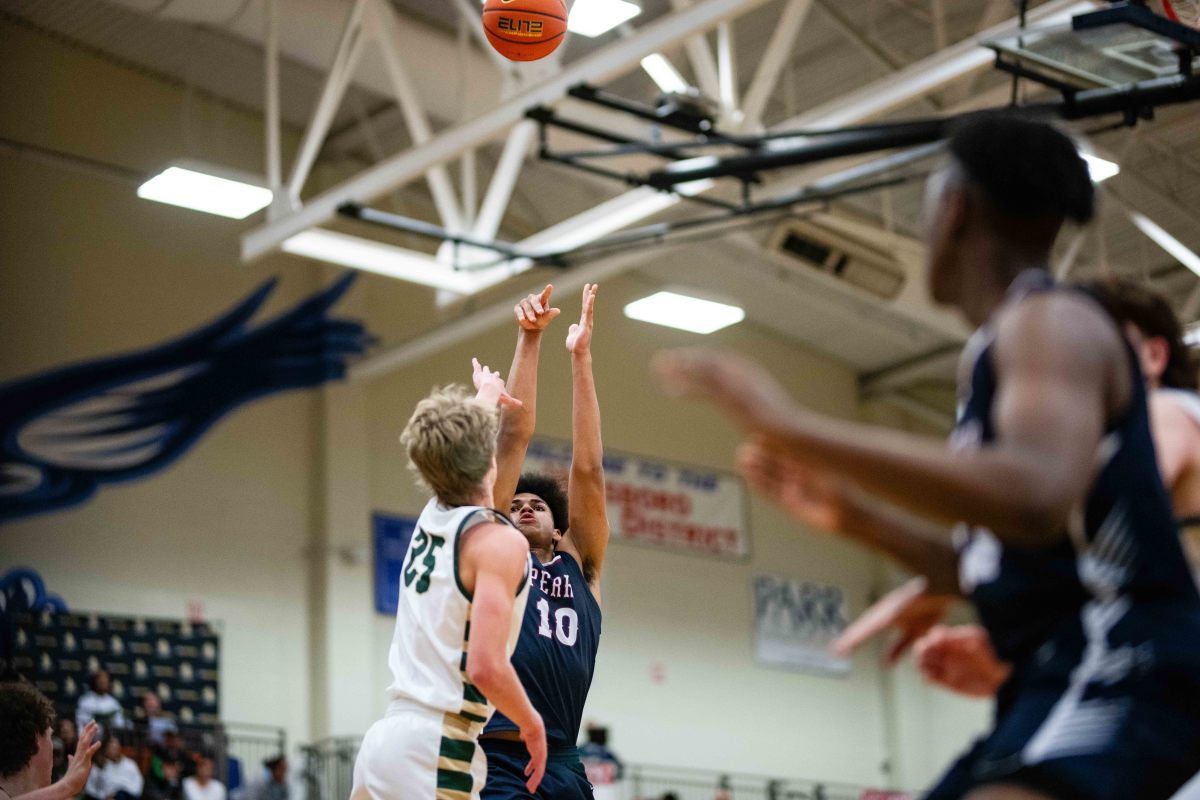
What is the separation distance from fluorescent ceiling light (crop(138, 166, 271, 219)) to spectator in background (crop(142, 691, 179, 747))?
458cm

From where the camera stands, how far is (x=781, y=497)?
7.78ft

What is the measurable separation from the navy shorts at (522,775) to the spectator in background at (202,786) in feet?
30.6

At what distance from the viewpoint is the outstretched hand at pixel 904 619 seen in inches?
103

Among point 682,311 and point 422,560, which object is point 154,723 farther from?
point 422,560

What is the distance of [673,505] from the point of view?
69.6ft

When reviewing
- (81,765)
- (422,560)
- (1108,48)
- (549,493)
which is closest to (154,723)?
(81,765)

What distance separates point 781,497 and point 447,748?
2042 mm

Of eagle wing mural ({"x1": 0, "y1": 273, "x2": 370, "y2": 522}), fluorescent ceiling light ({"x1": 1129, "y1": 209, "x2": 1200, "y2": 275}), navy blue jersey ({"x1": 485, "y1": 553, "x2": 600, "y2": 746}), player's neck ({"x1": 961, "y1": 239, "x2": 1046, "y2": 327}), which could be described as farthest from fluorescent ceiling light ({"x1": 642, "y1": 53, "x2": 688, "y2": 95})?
player's neck ({"x1": 961, "y1": 239, "x2": 1046, "y2": 327})

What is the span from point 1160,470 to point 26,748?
388 centimetres

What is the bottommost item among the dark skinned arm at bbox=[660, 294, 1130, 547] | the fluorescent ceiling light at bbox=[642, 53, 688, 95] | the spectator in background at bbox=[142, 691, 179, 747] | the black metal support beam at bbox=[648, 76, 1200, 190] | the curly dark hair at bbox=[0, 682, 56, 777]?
the spectator in background at bbox=[142, 691, 179, 747]

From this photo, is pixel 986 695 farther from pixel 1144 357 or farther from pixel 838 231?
pixel 838 231

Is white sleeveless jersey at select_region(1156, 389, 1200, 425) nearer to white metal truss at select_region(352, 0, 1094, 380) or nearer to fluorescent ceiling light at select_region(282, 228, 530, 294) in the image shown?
white metal truss at select_region(352, 0, 1094, 380)

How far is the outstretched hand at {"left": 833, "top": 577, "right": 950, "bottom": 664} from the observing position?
2.60 meters

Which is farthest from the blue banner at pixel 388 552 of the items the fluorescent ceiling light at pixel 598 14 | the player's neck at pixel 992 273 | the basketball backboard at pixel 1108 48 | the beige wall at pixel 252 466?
the player's neck at pixel 992 273
